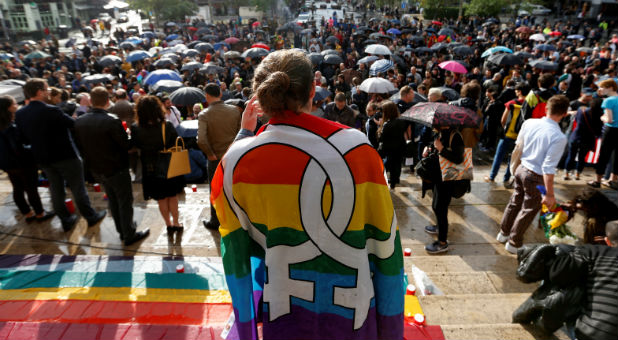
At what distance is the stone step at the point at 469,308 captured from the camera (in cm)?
294

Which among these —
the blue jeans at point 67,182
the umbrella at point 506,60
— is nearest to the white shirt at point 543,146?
the blue jeans at point 67,182

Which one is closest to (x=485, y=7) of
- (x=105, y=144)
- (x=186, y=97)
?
(x=186, y=97)

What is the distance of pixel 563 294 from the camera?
2545 mm

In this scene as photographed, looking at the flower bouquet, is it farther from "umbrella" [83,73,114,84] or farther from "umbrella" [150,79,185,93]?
"umbrella" [83,73,114,84]

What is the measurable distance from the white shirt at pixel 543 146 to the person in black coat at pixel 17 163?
603cm

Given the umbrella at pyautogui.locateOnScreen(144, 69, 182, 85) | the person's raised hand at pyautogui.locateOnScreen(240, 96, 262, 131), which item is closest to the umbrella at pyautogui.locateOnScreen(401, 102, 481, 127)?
the person's raised hand at pyautogui.locateOnScreen(240, 96, 262, 131)

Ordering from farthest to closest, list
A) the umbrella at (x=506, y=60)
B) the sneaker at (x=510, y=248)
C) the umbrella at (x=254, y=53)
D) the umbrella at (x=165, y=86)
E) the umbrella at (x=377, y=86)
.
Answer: the umbrella at (x=254, y=53) < the umbrella at (x=506, y=60) < the umbrella at (x=165, y=86) < the umbrella at (x=377, y=86) < the sneaker at (x=510, y=248)

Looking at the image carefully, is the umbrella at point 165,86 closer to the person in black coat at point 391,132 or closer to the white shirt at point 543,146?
the person in black coat at point 391,132

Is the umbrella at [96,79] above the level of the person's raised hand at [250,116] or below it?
below

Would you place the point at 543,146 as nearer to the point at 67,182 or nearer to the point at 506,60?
the point at 67,182

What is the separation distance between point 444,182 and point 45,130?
180 inches

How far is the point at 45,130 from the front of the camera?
431cm

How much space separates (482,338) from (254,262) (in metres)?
1.82

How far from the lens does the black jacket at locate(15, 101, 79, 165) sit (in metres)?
4.25
